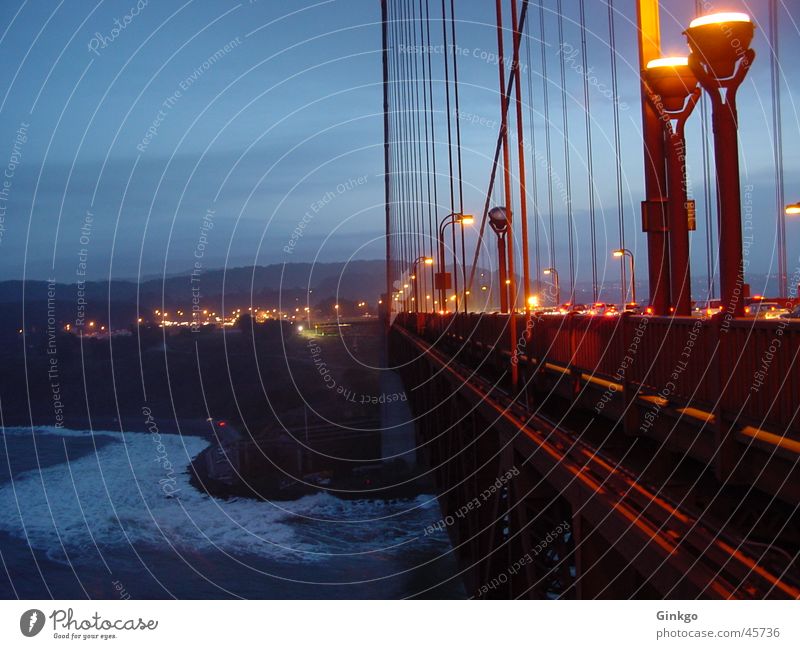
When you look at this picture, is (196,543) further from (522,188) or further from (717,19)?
(717,19)

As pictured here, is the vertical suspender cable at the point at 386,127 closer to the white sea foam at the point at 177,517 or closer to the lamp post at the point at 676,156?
the white sea foam at the point at 177,517

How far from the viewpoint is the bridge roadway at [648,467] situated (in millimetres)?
5324

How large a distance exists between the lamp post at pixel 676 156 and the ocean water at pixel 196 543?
43.7ft

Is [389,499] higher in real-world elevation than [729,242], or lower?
lower

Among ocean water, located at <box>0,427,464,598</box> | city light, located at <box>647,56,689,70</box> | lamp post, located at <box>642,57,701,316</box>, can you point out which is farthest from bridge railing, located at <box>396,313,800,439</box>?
ocean water, located at <box>0,427,464,598</box>

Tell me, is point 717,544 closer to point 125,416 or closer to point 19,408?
point 125,416

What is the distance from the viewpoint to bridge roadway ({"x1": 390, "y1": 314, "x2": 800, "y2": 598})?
210 inches

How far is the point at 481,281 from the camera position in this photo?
93.9 metres

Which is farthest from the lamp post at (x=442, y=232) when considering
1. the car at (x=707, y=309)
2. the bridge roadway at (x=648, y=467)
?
the bridge roadway at (x=648, y=467)

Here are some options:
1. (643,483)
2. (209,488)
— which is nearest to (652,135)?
(643,483)

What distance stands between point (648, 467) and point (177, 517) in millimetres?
42506

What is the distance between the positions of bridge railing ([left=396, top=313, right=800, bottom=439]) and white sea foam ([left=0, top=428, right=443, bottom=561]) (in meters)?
22.1

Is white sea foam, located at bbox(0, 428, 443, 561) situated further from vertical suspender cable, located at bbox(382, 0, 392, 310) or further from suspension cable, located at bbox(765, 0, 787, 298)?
vertical suspender cable, located at bbox(382, 0, 392, 310)
